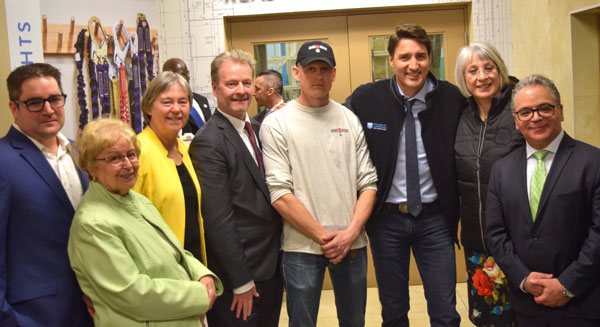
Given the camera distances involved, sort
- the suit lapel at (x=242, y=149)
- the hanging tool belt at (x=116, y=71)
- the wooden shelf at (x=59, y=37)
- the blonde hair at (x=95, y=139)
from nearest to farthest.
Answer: the blonde hair at (x=95, y=139)
the suit lapel at (x=242, y=149)
the wooden shelf at (x=59, y=37)
the hanging tool belt at (x=116, y=71)

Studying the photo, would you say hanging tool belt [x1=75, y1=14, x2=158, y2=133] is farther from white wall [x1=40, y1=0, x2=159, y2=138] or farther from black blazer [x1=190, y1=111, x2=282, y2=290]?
black blazer [x1=190, y1=111, x2=282, y2=290]

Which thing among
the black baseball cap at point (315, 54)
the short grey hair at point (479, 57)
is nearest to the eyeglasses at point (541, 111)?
the short grey hair at point (479, 57)

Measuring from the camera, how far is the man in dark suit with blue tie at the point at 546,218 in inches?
80.5

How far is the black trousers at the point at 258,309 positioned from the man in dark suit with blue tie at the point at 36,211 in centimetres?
52

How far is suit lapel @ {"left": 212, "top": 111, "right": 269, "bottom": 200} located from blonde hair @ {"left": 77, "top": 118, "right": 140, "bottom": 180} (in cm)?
50

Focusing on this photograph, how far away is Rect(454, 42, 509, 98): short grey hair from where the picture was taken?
243 cm

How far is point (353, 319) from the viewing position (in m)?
2.45

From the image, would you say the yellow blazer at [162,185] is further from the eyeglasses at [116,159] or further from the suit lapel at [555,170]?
the suit lapel at [555,170]

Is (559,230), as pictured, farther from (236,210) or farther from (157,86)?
(157,86)

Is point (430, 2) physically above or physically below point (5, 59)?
above

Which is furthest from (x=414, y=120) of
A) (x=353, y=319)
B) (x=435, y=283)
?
(x=353, y=319)

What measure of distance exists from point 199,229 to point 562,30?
2.63 m

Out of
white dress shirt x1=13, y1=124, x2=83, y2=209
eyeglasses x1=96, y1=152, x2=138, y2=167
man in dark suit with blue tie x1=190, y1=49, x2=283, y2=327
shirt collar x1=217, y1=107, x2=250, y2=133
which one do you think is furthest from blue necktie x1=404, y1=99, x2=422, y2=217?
white dress shirt x1=13, y1=124, x2=83, y2=209

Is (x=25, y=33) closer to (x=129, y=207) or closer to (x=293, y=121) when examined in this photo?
(x=129, y=207)
